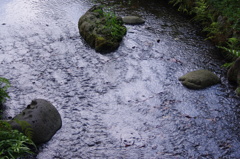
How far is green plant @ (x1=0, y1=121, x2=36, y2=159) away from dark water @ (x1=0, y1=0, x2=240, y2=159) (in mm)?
375

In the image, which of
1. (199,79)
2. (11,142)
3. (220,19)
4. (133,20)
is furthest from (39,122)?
(220,19)

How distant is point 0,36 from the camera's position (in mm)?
9289

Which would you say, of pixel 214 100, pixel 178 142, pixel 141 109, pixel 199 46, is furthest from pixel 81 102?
pixel 199 46

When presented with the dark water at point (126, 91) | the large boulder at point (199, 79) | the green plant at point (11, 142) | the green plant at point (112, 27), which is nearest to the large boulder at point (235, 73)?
the dark water at point (126, 91)

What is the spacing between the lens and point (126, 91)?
259 inches

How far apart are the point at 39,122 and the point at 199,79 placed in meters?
4.01

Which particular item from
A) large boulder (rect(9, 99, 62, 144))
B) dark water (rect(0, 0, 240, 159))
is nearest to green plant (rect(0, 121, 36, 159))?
large boulder (rect(9, 99, 62, 144))

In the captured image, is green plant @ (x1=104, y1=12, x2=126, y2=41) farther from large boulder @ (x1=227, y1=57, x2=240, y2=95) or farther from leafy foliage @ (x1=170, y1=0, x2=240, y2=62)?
large boulder @ (x1=227, y1=57, x2=240, y2=95)

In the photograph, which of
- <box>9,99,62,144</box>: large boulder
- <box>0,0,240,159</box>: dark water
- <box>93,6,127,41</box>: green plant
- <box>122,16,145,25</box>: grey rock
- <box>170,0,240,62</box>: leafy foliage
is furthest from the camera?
<box>122,16,145,25</box>: grey rock

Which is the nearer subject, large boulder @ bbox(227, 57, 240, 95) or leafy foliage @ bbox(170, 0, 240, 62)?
large boulder @ bbox(227, 57, 240, 95)

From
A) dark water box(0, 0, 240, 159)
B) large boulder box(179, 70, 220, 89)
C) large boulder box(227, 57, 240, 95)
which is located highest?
large boulder box(227, 57, 240, 95)

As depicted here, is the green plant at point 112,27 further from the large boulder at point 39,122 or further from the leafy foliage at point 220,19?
the large boulder at point 39,122

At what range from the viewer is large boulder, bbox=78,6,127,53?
27.5 feet

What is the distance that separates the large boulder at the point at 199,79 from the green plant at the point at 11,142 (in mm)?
4043
